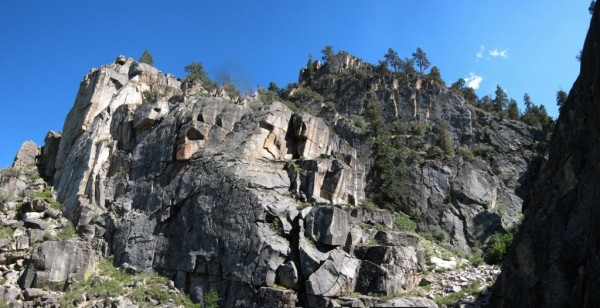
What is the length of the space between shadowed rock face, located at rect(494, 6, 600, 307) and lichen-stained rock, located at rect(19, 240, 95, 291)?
84.9ft

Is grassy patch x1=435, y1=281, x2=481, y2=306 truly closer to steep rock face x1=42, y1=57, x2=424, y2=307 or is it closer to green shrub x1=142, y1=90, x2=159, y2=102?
steep rock face x1=42, y1=57, x2=424, y2=307

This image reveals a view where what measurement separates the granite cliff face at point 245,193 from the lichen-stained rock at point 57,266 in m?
0.12

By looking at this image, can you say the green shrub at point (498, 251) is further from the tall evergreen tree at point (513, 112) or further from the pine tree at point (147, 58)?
the pine tree at point (147, 58)

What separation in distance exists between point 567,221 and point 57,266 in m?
30.0

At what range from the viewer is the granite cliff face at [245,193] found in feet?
105

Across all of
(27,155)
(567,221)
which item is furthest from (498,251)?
(27,155)

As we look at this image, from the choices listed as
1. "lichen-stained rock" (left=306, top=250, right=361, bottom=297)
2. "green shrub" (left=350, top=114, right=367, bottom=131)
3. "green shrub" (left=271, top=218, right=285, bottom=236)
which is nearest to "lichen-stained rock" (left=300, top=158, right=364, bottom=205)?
"green shrub" (left=271, top=218, right=285, bottom=236)

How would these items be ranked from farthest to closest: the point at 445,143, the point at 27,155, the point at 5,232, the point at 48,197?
1. the point at 445,143
2. the point at 27,155
3. the point at 48,197
4. the point at 5,232

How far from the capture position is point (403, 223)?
4359 cm

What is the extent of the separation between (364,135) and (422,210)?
38.6 feet

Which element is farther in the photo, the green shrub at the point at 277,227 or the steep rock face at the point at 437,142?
the steep rock face at the point at 437,142

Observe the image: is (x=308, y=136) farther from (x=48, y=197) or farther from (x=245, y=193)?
(x=48, y=197)

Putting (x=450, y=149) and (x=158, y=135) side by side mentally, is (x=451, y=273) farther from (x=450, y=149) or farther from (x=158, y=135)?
(x=158, y=135)

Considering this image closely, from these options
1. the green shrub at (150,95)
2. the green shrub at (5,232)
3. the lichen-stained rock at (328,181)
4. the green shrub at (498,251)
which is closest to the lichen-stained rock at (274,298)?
the lichen-stained rock at (328,181)
